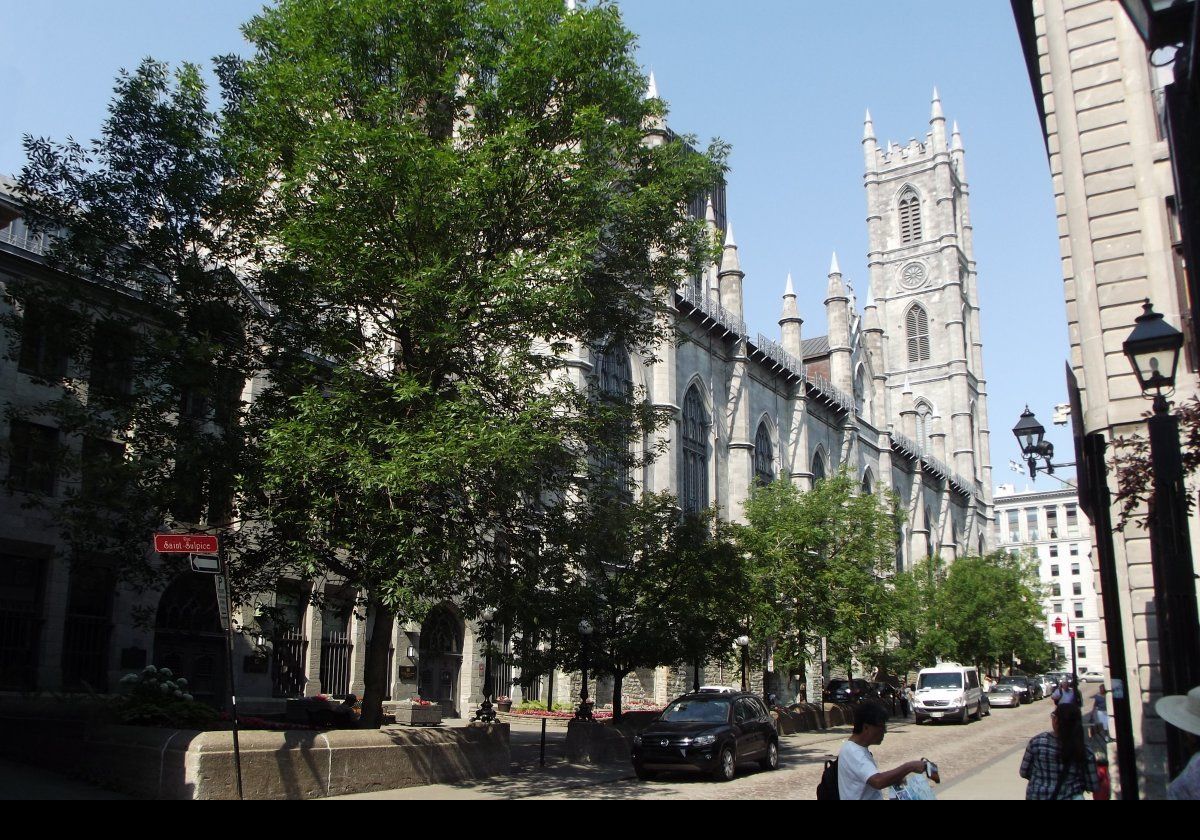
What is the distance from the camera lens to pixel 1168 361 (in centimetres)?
870

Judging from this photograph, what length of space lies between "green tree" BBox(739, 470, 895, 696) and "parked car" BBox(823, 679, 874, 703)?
288 centimetres

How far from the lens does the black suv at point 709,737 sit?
17969mm

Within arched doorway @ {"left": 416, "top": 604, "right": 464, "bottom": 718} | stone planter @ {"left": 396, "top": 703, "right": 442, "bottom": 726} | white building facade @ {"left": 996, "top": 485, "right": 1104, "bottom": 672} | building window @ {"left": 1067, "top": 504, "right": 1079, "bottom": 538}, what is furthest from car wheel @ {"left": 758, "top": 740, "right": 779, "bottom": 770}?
building window @ {"left": 1067, "top": 504, "right": 1079, "bottom": 538}

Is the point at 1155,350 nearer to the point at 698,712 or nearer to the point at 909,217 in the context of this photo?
the point at 698,712

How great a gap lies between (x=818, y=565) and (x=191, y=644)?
19.4m

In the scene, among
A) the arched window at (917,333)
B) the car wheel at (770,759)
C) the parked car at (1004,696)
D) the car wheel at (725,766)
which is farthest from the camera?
the arched window at (917,333)

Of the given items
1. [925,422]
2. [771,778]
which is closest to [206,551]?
[771,778]

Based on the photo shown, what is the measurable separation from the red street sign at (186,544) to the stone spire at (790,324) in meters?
48.4

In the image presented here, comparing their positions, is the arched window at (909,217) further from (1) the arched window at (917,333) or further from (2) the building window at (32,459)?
(2) the building window at (32,459)

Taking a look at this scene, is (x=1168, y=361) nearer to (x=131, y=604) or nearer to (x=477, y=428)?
(x=477, y=428)

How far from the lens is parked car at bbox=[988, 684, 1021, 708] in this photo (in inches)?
1988

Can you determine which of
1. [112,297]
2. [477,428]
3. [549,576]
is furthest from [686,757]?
[112,297]

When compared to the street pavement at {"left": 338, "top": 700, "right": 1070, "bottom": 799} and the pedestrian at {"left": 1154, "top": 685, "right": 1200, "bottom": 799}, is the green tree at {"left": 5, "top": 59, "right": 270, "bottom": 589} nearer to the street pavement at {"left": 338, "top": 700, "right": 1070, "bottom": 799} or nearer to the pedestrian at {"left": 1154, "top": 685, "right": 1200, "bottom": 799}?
the street pavement at {"left": 338, "top": 700, "right": 1070, "bottom": 799}

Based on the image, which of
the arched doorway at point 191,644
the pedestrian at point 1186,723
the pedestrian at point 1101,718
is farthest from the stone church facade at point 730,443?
the pedestrian at point 1186,723
